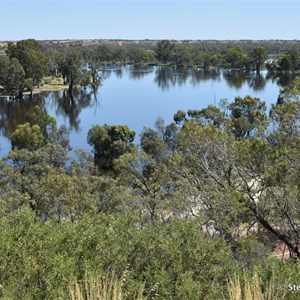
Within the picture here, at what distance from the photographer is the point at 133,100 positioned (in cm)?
6212

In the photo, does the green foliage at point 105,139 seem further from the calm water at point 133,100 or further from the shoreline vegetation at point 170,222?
the shoreline vegetation at point 170,222

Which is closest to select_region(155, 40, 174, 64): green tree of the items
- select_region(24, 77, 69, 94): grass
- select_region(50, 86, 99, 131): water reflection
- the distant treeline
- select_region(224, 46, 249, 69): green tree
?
the distant treeline

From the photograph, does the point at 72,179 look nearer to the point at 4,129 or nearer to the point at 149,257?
the point at 149,257

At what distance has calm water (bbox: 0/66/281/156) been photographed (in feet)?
153

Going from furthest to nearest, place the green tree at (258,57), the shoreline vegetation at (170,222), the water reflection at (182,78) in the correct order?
the green tree at (258,57)
the water reflection at (182,78)
the shoreline vegetation at (170,222)

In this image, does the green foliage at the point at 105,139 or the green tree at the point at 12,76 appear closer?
the green foliage at the point at 105,139

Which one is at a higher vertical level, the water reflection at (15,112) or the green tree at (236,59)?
the green tree at (236,59)

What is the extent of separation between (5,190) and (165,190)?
20.4 ft

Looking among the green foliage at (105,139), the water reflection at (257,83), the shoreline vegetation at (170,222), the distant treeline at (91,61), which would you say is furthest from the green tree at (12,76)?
the shoreline vegetation at (170,222)

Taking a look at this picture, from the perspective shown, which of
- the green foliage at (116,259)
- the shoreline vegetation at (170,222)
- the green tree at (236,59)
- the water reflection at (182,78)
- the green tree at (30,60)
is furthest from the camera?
the green tree at (236,59)

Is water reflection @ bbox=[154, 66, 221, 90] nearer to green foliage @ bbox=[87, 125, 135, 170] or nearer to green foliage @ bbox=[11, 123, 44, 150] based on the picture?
green foliage @ bbox=[87, 125, 135, 170]

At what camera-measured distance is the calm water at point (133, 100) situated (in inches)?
1837

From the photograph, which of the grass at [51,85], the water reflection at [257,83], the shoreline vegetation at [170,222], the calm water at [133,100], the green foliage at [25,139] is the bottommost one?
the water reflection at [257,83]

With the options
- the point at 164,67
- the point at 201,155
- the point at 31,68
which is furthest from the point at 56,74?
the point at 201,155
